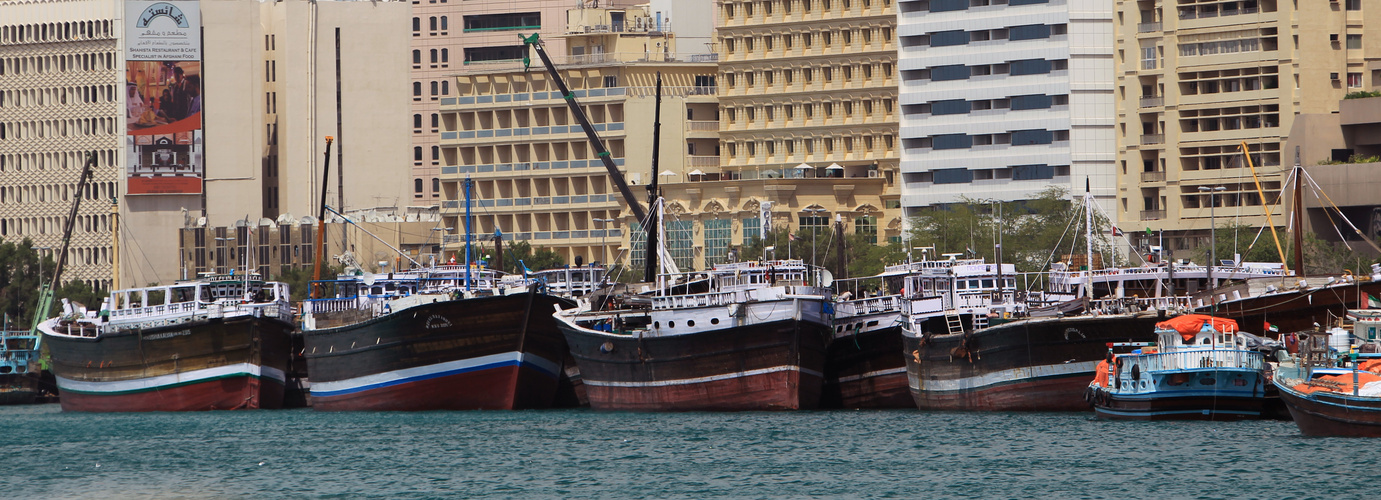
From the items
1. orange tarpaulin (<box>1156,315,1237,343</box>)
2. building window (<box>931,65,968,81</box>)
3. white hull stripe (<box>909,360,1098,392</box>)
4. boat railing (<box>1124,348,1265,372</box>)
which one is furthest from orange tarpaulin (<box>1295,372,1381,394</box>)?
building window (<box>931,65,968,81</box>)

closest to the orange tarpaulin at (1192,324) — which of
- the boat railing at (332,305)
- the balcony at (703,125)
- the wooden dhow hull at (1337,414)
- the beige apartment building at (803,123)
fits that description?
the wooden dhow hull at (1337,414)

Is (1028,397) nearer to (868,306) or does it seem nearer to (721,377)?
(868,306)

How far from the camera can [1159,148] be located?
146 metres

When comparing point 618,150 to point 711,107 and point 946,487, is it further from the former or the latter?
point 946,487

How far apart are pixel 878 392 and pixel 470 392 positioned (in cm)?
1783

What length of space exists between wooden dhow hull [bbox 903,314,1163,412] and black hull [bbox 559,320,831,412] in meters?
4.56

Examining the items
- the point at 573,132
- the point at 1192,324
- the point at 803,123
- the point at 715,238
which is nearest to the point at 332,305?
the point at 1192,324

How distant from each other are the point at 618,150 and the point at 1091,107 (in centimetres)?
4080

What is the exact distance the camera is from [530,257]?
163 metres

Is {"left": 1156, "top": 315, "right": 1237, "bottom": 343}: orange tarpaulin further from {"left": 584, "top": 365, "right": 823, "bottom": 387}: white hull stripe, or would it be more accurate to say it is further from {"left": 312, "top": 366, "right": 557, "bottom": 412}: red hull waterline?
{"left": 312, "top": 366, "right": 557, "bottom": 412}: red hull waterline

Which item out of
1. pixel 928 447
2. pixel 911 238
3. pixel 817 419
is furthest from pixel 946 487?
pixel 911 238

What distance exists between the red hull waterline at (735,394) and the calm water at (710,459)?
27.8 inches

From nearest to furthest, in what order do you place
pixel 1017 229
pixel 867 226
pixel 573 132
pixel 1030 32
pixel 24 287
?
pixel 1017 229, pixel 1030 32, pixel 867 226, pixel 573 132, pixel 24 287

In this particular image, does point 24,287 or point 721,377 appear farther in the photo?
point 24,287
